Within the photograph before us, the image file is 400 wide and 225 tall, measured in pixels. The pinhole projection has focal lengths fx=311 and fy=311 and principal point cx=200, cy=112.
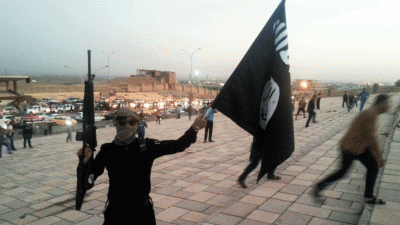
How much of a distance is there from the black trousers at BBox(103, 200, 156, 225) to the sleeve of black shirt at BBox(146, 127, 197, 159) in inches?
13.9

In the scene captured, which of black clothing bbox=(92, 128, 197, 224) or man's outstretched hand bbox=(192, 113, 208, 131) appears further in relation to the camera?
man's outstretched hand bbox=(192, 113, 208, 131)

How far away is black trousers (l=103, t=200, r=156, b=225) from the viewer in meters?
2.00

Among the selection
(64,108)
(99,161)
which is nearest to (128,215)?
(99,161)

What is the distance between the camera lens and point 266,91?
9.22 ft

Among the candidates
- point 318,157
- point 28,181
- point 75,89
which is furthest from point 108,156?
point 75,89

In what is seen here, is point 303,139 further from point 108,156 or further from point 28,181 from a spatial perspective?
point 108,156

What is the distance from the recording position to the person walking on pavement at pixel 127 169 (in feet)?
6.54

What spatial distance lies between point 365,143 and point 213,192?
2.67 m

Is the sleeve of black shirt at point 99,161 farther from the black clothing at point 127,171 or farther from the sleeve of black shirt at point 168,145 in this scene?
the sleeve of black shirt at point 168,145

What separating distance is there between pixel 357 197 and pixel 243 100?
10.7 feet

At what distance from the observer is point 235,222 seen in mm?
4043

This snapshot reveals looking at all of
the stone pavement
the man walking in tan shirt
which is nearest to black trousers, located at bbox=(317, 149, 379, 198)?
the man walking in tan shirt

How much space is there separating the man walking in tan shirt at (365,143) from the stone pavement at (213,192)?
0.81ft

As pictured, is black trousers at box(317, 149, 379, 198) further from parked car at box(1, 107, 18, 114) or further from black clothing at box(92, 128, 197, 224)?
parked car at box(1, 107, 18, 114)
